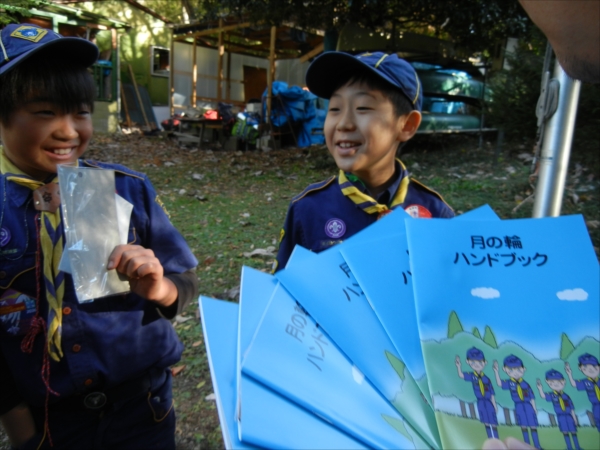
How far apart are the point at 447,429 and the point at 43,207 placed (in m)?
1.26

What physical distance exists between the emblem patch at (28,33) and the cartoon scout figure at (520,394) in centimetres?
143

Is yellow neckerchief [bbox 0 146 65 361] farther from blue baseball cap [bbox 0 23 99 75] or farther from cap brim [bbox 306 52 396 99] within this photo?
cap brim [bbox 306 52 396 99]

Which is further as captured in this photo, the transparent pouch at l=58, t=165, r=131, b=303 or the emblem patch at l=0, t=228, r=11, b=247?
the emblem patch at l=0, t=228, r=11, b=247

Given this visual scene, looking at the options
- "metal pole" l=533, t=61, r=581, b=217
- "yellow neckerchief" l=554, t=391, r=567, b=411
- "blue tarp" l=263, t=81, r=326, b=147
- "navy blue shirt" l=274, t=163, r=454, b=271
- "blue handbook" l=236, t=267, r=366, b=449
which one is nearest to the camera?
"blue handbook" l=236, t=267, r=366, b=449

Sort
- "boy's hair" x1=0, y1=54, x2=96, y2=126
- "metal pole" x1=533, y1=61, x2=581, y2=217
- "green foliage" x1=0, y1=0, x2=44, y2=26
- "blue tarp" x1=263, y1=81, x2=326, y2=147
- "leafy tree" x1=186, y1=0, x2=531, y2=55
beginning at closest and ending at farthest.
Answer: "green foliage" x1=0, y1=0, x2=44, y2=26 → "boy's hair" x1=0, y1=54, x2=96, y2=126 → "metal pole" x1=533, y1=61, x2=581, y2=217 → "leafy tree" x1=186, y1=0, x2=531, y2=55 → "blue tarp" x1=263, y1=81, x2=326, y2=147

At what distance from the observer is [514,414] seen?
2.21ft

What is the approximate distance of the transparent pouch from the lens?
1050 mm

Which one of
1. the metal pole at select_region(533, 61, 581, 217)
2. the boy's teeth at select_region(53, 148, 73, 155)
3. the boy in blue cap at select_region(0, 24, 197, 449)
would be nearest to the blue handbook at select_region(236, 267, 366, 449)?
the boy in blue cap at select_region(0, 24, 197, 449)

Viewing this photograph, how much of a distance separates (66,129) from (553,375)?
1.38m

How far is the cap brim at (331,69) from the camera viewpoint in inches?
64.6

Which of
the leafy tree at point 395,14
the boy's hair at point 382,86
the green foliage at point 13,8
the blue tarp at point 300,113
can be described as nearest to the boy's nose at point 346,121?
the boy's hair at point 382,86

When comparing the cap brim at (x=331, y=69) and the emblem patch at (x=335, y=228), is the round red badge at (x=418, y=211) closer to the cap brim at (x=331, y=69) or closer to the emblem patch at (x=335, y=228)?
the emblem patch at (x=335, y=228)

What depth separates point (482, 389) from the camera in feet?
2.26

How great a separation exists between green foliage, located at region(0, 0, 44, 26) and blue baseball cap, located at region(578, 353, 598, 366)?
145cm
